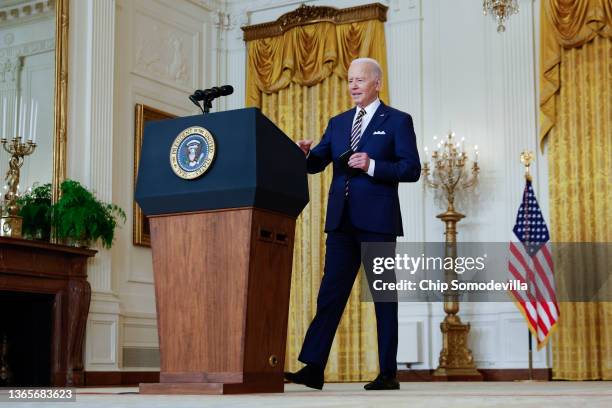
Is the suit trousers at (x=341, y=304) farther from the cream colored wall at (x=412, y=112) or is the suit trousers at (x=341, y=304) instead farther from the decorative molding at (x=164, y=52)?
the decorative molding at (x=164, y=52)

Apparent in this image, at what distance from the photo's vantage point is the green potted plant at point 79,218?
705 centimetres

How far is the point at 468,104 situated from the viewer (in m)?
8.17

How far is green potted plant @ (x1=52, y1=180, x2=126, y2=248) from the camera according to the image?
7.05m

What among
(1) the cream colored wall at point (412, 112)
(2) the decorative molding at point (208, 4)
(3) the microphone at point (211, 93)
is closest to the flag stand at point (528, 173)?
(1) the cream colored wall at point (412, 112)

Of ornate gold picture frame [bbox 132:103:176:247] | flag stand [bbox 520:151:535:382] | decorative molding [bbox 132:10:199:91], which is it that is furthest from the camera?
decorative molding [bbox 132:10:199:91]

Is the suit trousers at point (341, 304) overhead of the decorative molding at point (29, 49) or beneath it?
beneath

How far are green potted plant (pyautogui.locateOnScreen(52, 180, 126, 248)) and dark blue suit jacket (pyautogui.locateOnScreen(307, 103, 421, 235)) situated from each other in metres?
3.62

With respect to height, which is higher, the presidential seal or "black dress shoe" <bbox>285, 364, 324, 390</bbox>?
the presidential seal

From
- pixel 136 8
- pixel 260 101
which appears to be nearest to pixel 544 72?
pixel 260 101

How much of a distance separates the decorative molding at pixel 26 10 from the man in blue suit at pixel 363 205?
13.2 feet

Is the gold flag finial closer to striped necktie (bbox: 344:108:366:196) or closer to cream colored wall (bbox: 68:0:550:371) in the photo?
cream colored wall (bbox: 68:0:550:371)

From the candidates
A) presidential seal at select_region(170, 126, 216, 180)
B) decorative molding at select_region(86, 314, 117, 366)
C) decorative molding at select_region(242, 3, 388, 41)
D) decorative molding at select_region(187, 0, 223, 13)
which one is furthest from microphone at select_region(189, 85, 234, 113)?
decorative molding at select_region(187, 0, 223, 13)

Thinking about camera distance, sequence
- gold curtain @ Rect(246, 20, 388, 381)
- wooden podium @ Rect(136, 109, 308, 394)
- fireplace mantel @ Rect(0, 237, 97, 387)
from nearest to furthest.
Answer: wooden podium @ Rect(136, 109, 308, 394), fireplace mantel @ Rect(0, 237, 97, 387), gold curtain @ Rect(246, 20, 388, 381)

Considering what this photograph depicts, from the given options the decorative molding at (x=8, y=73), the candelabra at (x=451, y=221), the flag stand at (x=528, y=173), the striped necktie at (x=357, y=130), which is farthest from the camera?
the candelabra at (x=451, y=221)
